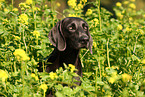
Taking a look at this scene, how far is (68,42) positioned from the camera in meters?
3.58

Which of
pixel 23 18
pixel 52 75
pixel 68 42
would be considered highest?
pixel 23 18

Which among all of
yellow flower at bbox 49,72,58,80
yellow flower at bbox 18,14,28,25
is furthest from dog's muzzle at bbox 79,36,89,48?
yellow flower at bbox 49,72,58,80

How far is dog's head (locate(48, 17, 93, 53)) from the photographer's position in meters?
3.43

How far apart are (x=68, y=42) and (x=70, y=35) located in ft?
0.34

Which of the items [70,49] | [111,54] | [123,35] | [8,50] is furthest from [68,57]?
[123,35]

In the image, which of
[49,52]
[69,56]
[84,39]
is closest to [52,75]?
[84,39]

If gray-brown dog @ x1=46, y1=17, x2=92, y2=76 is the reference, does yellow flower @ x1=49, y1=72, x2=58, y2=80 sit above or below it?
below

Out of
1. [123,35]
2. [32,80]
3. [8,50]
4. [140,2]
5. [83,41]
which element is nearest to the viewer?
[32,80]

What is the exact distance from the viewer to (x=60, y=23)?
3660 mm

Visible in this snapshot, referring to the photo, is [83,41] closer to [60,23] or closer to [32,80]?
[60,23]

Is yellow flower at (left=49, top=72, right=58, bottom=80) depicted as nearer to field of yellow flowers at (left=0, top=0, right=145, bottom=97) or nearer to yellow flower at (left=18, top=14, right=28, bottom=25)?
field of yellow flowers at (left=0, top=0, right=145, bottom=97)

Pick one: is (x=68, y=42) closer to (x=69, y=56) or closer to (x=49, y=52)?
(x=69, y=56)

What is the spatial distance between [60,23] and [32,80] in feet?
4.23

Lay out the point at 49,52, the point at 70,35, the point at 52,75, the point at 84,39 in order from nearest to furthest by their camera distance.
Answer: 1. the point at 52,75
2. the point at 84,39
3. the point at 70,35
4. the point at 49,52
